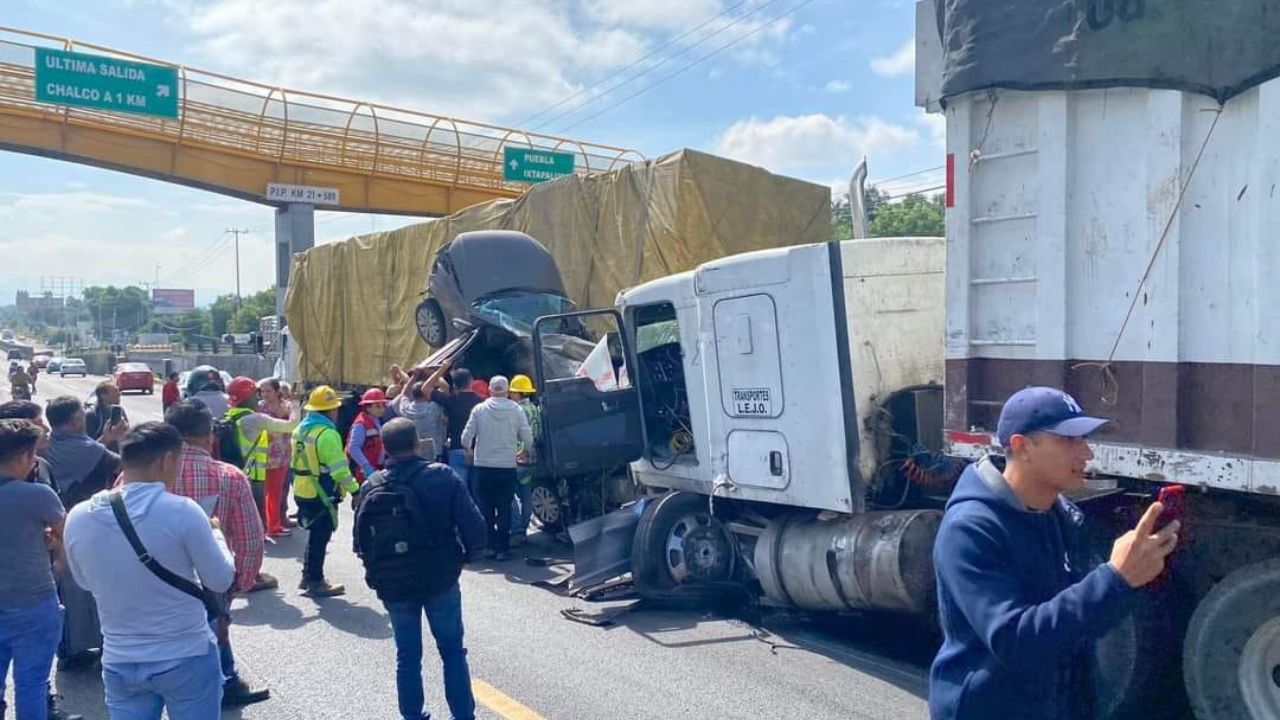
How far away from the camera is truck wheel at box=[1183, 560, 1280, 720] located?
4262 mm

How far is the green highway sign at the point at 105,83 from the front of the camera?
2000cm

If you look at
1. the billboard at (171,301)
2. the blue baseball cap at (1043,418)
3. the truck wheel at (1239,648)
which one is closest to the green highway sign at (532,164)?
Result: the truck wheel at (1239,648)

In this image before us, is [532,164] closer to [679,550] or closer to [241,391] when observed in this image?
[241,391]

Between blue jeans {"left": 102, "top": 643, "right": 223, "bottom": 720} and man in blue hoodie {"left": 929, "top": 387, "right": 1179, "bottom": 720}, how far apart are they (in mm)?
2396

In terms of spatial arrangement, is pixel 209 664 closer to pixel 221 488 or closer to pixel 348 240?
pixel 221 488

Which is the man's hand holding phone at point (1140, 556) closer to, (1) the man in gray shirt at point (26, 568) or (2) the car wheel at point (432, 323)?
(1) the man in gray shirt at point (26, 568)

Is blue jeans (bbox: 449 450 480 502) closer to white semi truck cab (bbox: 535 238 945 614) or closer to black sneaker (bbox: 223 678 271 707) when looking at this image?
white semi truck cab (bbox: 535 238 945 614)

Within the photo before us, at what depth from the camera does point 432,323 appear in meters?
13.7

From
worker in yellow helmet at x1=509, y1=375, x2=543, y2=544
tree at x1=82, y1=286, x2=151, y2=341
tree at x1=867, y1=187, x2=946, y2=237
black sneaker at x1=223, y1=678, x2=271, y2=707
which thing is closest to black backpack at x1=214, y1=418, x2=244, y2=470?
worker in yellow helmet at x1=509, y1=375, x2=543, y2=544

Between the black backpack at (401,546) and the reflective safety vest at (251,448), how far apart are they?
4.67 meters

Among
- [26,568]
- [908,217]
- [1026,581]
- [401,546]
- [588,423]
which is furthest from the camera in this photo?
[908,217]

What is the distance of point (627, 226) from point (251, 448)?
498 cm

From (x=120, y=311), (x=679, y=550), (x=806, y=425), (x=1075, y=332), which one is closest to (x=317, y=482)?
(x=679, y=550)

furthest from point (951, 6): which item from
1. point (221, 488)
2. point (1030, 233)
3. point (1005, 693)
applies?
point (221, 488)
